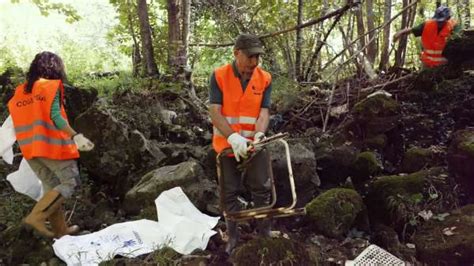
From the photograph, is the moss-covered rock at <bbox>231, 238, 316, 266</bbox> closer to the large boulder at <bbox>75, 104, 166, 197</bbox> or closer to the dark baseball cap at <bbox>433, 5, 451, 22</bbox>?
the large boulder at <bbox>75, 104, 166, 197</bbox>

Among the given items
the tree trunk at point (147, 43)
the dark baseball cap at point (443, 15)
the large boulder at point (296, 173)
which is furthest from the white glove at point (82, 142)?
the dark baseball cap at point (443, 15)

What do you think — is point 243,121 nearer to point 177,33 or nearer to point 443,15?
point 177,33

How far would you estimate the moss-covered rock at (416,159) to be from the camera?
5273 millimetres

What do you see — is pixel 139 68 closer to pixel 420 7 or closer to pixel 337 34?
pixel 337 34

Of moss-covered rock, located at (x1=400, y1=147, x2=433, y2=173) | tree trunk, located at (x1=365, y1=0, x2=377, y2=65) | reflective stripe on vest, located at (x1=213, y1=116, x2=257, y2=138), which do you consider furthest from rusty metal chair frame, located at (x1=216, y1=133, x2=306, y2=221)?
tree trunk, located at (x1=365, y1=0, x2=377, y2=65)

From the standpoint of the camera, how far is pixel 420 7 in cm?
1182

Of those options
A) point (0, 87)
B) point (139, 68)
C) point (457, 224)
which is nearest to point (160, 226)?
point (457, 224)

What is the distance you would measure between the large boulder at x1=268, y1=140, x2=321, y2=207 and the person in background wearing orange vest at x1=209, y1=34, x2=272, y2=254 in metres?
0.78

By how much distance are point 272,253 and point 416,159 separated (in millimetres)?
2738

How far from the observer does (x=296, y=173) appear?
15.3 ft

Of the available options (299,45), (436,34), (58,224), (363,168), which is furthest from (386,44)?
(58,224)

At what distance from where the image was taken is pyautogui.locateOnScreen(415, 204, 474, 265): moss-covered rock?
3.58 m

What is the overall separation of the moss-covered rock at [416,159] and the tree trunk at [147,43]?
189 inches

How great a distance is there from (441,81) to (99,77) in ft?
23.4
